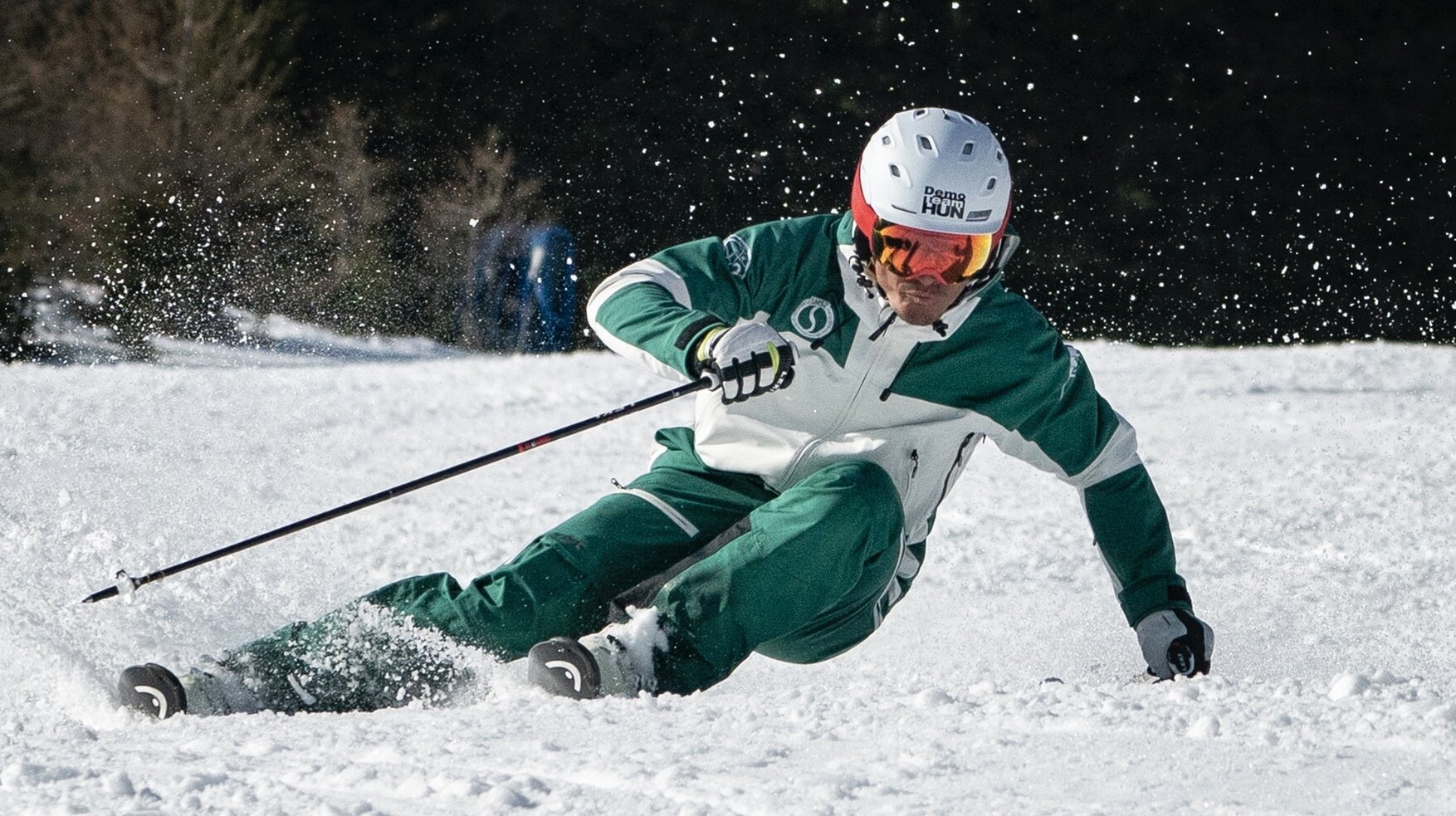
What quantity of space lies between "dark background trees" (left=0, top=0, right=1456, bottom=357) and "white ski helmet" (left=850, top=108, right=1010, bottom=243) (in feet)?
49.8

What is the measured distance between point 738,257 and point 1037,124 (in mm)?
17732

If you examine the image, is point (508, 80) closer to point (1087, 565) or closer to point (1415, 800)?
point (1087, 565)

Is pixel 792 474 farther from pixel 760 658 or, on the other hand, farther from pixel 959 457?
pixel 760 658

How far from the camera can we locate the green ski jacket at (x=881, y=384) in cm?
310

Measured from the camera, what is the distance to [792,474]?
3184 mm

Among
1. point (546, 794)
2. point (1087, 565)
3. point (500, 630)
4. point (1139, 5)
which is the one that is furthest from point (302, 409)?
point (1139, 5)

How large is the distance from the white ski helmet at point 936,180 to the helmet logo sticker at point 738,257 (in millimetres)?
211

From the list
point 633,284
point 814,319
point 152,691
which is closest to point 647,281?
point 633,284

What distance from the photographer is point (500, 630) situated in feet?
9.58

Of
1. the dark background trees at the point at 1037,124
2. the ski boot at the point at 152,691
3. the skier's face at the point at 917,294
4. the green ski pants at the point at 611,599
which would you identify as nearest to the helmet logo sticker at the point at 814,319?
the skier's face at the point at 917,294

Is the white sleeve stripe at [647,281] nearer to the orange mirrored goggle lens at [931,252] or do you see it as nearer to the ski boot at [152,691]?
the orange mirrored goggle lens at [931,252]

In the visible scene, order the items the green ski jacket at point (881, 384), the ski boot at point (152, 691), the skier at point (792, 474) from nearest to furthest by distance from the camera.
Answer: the ski boot at point (152, 691)
the skier at point (792, 474)
the green ski jacket at point (881, 384)

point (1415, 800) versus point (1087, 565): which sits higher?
point (1415, 800)

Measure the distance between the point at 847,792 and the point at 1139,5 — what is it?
66.0ft
